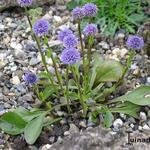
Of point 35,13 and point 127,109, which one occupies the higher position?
point 35,13

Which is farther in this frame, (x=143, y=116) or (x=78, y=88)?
(x=143, y=116)

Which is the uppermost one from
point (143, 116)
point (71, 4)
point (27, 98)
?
point (71, 4)

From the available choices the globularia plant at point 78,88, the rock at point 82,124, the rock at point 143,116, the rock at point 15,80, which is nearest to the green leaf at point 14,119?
the globularia plant at point 78,88

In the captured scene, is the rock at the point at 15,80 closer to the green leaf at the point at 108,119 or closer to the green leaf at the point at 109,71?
the green leaf at the point at 109,71

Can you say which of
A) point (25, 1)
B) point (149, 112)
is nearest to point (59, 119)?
point (149, 112)

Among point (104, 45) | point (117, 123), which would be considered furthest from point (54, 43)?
point (117, 123)

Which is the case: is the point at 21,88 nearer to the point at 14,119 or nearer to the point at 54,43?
the point at 14,119


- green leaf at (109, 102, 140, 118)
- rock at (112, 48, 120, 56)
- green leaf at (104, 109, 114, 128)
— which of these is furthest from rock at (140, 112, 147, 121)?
rock at (112, 48, 120, 56)
